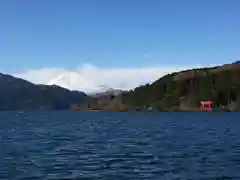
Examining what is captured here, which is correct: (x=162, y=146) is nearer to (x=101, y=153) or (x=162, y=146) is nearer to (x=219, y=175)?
(x=101, y=153)

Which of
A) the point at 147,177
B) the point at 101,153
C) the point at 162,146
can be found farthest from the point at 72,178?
the point at 162,146

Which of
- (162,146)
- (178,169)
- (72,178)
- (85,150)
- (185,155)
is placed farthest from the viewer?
(162,146)

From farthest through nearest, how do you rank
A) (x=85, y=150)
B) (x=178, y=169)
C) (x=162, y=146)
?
(x=162, y=146) < (x=85, y=150) < (x=178, y=169)

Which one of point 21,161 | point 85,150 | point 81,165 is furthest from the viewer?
point 85,150

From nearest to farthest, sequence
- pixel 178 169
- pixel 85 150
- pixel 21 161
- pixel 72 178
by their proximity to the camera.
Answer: pixel 72 178
pixel 178 169
pixel 21 161
pixel 85 150

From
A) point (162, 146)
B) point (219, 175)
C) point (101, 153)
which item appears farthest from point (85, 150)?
point (219, 175)

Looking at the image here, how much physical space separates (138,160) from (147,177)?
34.6 feet

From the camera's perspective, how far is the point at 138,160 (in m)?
51.0

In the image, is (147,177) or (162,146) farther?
(162,146)

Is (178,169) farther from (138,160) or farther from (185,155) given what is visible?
(185,155)

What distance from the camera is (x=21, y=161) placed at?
165 feet

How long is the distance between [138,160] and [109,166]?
204 inches

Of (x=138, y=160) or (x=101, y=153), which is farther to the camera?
(x=101, y=153)

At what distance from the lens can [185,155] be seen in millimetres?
55688
